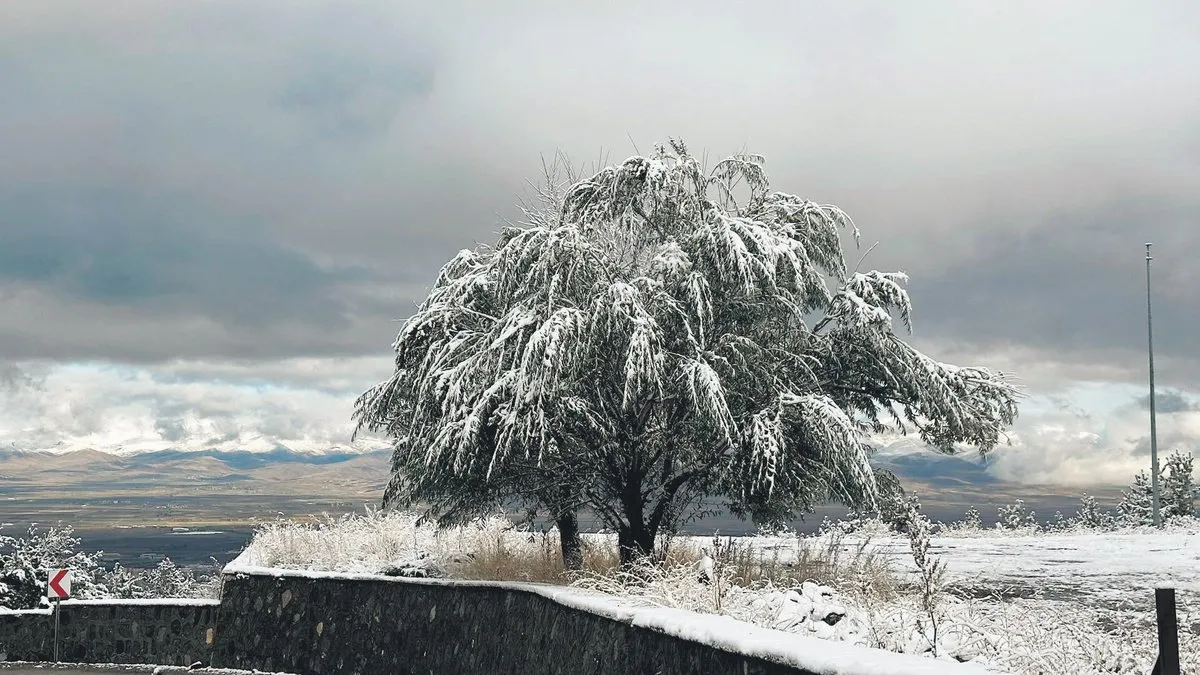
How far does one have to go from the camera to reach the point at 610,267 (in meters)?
15.6

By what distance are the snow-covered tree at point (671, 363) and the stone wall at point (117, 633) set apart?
703 cm

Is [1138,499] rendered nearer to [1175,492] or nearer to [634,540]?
[1175,492]

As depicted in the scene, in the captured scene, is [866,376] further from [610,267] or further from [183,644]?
[183,644]

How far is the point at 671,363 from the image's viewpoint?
1455 centimetres

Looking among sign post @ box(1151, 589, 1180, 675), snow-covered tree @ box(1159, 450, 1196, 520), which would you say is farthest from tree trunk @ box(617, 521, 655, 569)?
snow-covered tree @ box(1159, 450, 1196, 520)

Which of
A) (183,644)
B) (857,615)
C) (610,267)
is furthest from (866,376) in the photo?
(183,644)

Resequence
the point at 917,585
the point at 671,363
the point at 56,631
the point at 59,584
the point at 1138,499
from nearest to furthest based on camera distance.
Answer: the point at 917,585
the point at 671,363
the point at 56,631
the point at 59,584
the point at 1138,499

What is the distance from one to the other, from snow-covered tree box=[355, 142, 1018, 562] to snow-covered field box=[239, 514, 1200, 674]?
3.58ft

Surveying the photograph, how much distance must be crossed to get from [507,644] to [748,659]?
5767 millimetres

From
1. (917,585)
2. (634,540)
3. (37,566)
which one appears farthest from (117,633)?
(917,585)

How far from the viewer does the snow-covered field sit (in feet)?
28.3

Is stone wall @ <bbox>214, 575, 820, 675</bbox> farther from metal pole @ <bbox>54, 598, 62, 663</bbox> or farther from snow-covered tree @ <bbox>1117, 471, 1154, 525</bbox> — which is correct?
snow-covered tree @ <bbox>1117, 471, 1154, 525</bbox>

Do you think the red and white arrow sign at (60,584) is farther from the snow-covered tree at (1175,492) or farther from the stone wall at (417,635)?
the snow-covered tree at (1175,492)

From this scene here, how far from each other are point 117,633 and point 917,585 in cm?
1704
